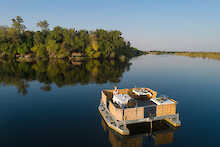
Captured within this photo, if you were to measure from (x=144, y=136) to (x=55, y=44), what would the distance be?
357 ft

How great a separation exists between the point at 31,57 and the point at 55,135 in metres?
118

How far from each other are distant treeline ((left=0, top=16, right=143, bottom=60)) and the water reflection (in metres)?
103

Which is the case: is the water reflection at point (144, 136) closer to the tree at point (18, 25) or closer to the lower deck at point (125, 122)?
the lower deck at point (125, 122)

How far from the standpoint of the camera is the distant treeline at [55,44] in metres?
114

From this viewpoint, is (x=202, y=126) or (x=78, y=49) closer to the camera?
(x=202, y=126)

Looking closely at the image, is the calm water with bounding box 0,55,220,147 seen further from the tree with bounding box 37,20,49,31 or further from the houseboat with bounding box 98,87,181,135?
the tree with bounding box 37,20,49,31

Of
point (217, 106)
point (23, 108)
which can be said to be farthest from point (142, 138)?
point (23, 108)

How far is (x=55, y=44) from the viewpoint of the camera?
365 feet

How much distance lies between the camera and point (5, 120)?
1908 centimetres

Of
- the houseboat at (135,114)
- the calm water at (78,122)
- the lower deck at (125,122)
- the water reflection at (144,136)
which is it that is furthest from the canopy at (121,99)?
the calm water at (78,122)

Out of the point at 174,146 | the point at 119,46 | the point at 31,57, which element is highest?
the point at 119,46

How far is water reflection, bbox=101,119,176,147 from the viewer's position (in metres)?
14.4

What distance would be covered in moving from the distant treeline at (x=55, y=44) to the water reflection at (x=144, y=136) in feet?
339

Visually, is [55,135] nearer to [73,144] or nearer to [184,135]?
[73,144]
